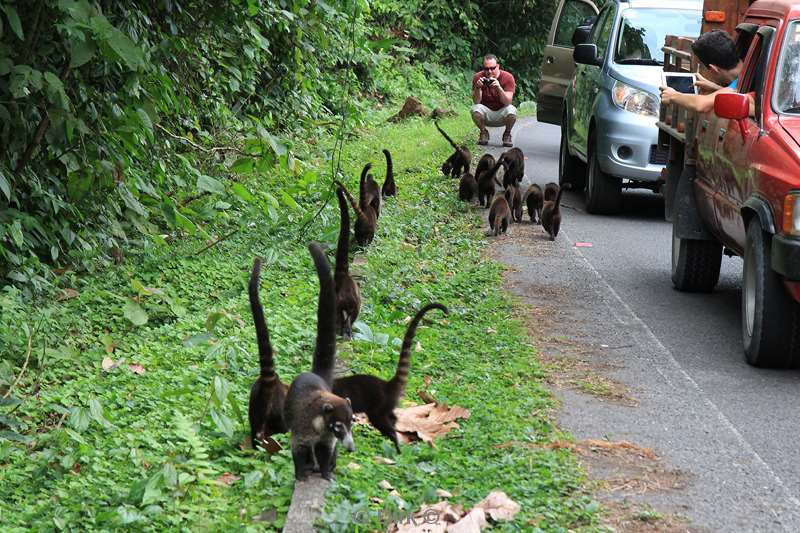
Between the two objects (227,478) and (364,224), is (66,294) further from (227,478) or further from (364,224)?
(227,478)

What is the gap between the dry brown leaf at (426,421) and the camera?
5.61m

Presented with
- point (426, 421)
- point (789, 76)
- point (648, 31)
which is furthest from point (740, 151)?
point (648, 31)

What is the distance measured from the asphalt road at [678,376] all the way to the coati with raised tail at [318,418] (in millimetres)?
1328

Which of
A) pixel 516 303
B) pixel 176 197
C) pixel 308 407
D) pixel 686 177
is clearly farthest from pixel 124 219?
pixel 308 407

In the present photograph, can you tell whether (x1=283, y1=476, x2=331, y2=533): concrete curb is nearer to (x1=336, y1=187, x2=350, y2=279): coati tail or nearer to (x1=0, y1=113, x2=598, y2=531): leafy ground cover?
(x1=0, y1=113, x2=598, y2=531): leafy ground cover

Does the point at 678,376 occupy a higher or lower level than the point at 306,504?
lower

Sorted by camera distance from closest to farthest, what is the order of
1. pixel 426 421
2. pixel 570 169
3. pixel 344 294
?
1. pixel 426 421
2. pixel 344 294
3. pixel 570 169

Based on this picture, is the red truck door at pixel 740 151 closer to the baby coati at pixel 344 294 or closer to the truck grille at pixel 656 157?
the baby coati at pixel 344 294

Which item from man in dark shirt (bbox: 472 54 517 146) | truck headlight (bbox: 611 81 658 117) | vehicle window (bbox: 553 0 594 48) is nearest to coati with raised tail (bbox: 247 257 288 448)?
truck headlight (bbox: 611 81 658 117)

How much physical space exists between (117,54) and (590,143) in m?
7.64

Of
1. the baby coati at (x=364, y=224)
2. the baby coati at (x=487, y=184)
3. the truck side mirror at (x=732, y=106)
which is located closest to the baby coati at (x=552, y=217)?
the baby coati at (x=487, y=184)

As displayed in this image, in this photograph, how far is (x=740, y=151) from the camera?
293 inches

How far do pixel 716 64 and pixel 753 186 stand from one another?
1595 millimetres

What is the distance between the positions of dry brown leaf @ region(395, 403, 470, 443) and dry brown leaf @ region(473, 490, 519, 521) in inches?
35.1
